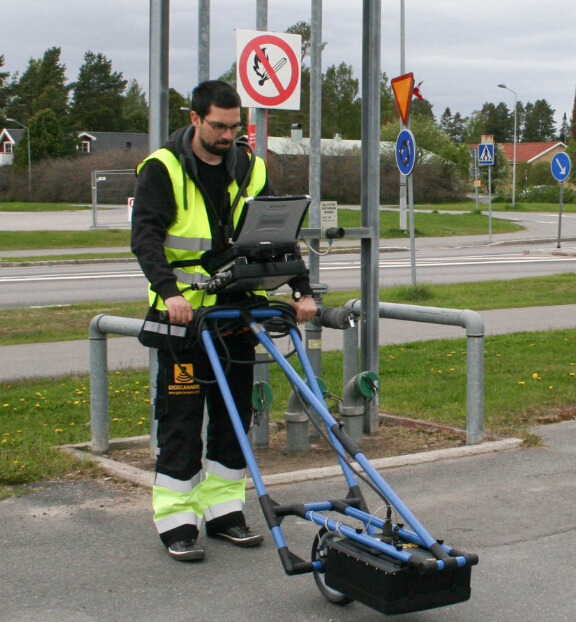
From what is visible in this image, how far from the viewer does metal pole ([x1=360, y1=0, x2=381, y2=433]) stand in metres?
6.48

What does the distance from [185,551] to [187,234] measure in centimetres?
138

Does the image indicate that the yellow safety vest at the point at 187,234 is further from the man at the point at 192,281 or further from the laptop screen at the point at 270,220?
the laptop screen at the point at 270,220

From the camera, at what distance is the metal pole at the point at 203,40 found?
5.86 m

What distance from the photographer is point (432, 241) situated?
33656mm

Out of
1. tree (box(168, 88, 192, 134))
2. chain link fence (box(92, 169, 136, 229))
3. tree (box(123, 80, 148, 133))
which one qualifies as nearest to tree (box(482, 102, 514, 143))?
tree (box(123, 80, 148, 133))

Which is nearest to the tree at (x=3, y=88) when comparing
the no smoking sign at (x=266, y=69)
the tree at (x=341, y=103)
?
the tree at (x=341, y=103)

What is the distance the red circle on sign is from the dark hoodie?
7.32ft

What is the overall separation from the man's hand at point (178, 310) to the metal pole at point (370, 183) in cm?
266

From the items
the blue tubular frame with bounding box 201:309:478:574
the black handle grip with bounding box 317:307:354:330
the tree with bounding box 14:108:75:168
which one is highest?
the tree with bounding box 14:108:75:168

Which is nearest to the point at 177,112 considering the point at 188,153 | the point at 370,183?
the point at 370,183

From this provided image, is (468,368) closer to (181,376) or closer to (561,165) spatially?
(181,376)

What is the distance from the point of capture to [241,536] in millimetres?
4367

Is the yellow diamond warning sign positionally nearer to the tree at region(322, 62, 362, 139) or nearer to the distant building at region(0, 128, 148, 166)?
the distant building at region(0, 128, 148, 166)

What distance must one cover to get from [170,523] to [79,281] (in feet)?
53.6
